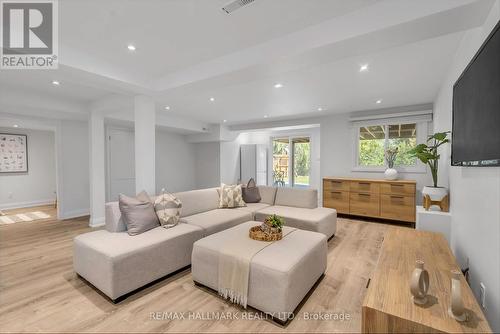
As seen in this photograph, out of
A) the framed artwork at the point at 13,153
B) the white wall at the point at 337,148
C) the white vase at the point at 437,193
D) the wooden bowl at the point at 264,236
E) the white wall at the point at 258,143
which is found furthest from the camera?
the white wall at the point at 258,143

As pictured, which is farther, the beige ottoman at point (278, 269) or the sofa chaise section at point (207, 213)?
the sofa chaise section at point (207, 213)

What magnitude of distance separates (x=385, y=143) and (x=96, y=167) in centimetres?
614

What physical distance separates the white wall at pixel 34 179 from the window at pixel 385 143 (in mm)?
8572

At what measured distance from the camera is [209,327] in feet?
5.73

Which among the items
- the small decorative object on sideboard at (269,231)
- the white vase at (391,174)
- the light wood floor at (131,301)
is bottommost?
the light wood floor at (131,301)

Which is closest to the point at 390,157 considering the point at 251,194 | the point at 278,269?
the point at 251,194

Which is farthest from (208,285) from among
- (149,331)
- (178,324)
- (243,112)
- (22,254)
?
(243,112)

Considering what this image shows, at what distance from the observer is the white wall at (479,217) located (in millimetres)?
1355

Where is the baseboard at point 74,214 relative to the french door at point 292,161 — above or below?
below

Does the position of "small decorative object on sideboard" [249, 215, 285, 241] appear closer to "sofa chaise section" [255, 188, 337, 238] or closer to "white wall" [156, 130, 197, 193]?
"sofa chaise section" [255, 188, 337, 238]

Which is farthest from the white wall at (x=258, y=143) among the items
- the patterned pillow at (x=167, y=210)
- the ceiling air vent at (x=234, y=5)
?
Answer: the ceiling air vent at (x=234, y=5)

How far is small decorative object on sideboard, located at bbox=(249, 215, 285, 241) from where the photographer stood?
2316 millimetres

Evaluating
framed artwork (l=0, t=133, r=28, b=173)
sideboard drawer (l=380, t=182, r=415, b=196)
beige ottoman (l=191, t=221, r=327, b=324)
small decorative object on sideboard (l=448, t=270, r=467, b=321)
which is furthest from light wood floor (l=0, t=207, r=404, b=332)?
framed artwork (l=0, t=133, r=28, b=173)

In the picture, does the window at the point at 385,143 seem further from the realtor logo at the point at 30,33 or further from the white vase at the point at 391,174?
the realtor logo at the point at 30,33
